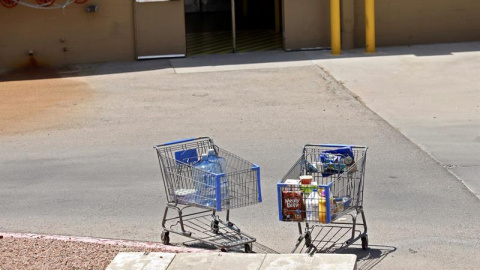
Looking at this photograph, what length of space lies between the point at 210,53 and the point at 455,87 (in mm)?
7712

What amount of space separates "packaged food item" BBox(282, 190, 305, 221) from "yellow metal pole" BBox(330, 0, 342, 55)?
13.5 meters

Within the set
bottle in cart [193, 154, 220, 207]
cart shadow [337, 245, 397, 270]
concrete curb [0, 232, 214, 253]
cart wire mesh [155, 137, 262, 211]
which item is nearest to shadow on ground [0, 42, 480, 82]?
concrete curb [0, 232, 214, 253]

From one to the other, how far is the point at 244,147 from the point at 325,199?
5189 millimetres

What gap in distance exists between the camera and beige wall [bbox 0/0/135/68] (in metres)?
21.3

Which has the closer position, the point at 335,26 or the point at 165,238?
the point at 165,238

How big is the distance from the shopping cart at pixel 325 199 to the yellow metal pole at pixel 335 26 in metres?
12.1

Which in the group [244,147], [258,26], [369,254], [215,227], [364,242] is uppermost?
[258,26]

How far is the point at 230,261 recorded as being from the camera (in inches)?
317

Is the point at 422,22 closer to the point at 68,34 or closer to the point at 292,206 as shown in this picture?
the point at 68,34

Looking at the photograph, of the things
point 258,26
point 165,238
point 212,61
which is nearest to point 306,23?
point 212,61

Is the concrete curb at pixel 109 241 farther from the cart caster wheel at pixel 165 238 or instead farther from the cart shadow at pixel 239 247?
the cart shadow at pixel 239 247

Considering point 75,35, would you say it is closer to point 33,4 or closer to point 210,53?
point 33,4

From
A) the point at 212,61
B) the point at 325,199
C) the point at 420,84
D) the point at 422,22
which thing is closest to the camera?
the point at 325,199

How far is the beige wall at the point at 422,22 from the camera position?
22.2 m
